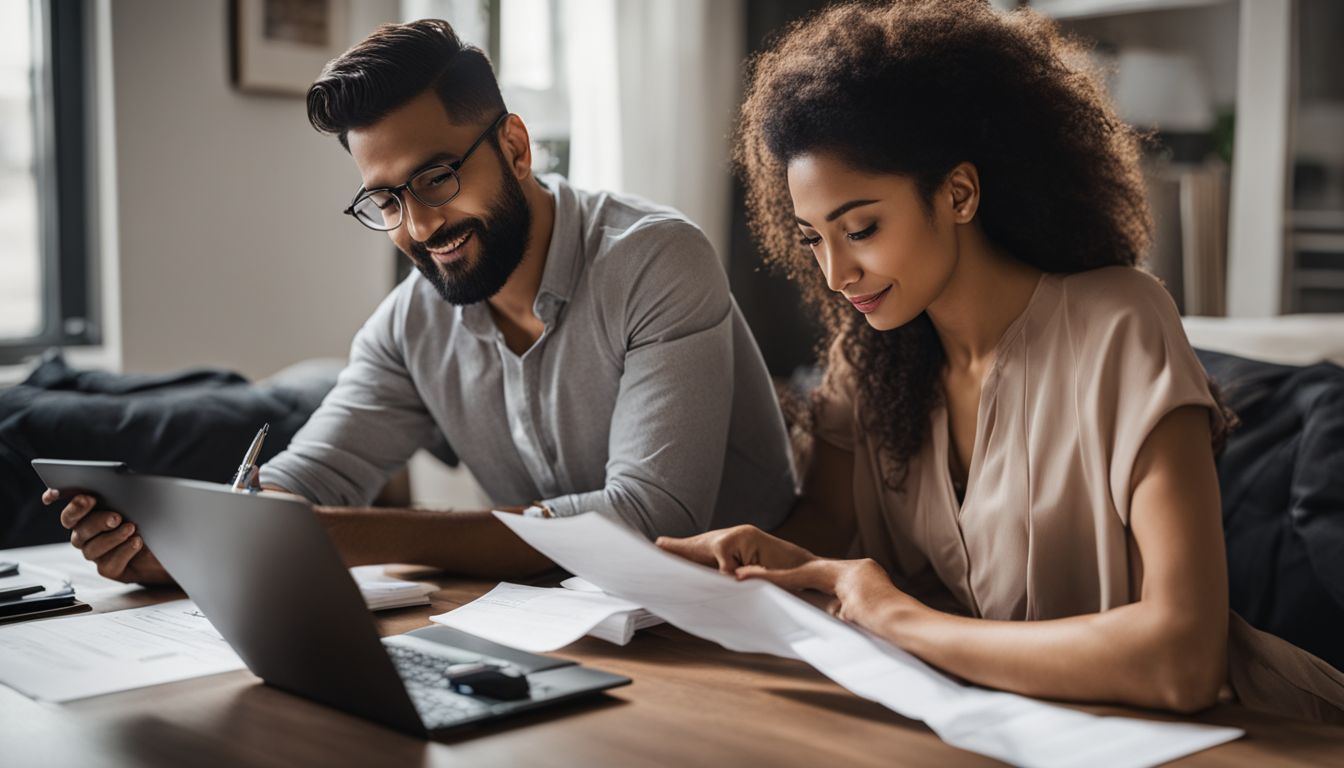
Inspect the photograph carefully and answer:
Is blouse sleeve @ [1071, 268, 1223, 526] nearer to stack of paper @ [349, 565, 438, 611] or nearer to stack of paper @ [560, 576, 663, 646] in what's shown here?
stack of paper @ [560, 576, 663, 646]

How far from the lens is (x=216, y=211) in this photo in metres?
3.05

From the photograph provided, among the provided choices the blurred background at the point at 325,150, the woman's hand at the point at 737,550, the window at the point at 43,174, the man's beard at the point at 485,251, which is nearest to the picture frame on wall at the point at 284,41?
the blurred background at the point at 325,150

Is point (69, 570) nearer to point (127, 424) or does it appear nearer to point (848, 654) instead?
point (127, 424)

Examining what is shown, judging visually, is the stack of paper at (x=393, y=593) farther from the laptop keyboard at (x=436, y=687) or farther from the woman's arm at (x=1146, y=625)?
the woman's arm at (x=1146, y=625)

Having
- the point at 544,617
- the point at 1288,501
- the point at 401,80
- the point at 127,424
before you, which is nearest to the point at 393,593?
the point at 544,617

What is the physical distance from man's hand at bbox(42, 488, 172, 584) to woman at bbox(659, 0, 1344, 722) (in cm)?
59

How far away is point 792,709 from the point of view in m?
0.98

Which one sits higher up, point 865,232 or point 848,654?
point 865,232

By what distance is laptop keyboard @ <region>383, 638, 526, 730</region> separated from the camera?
920mm

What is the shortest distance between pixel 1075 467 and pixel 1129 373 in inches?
4.4

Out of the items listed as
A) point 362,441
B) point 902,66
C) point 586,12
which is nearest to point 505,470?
point 362,441

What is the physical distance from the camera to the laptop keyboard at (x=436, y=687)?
920mm

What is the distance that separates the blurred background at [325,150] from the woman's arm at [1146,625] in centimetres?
139

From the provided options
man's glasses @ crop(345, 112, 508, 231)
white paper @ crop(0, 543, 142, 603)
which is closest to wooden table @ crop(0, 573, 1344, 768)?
white paper @ crop(0, 543, 142, 603)
